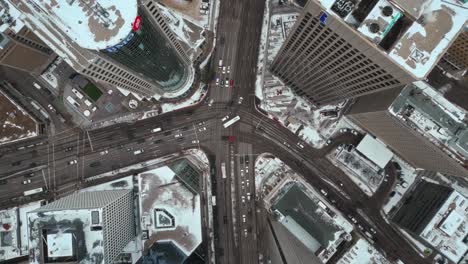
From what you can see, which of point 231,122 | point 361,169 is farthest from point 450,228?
point 231,122

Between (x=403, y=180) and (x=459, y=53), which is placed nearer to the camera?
(x=459, y=53)

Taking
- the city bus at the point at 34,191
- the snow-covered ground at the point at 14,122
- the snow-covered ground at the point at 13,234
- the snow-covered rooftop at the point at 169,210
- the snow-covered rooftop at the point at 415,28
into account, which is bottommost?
the snow-covered ground at the point at 13,234

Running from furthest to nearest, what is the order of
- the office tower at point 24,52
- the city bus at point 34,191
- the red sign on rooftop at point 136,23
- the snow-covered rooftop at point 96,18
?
the city bus at point 34,191 → the office tower at point 24,52 → the red sign on rooftop at point 136,23 → the snow-covered rooftop at point 96,18

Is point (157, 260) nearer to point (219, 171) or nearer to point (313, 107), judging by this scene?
point (219, 171)

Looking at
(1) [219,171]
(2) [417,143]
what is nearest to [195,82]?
(1) [219,171]

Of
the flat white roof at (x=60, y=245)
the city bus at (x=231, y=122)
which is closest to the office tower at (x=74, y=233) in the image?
the flat white roof at (x=60, y=245)

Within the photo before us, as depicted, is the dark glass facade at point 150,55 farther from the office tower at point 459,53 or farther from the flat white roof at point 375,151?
the office tower at point 459,53

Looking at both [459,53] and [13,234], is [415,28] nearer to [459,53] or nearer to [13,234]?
[459,53]
